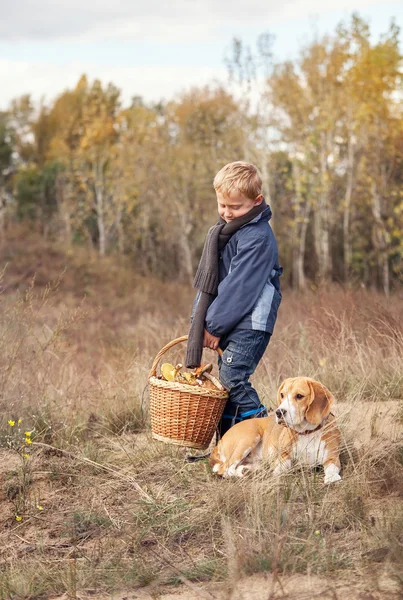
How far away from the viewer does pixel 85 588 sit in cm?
340

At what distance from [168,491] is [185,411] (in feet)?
1.74

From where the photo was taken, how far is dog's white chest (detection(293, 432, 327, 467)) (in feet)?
14.2

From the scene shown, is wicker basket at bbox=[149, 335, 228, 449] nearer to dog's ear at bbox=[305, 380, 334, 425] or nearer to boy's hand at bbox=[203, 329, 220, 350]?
boy's hand at bbox=[203, 329, 220, 350]

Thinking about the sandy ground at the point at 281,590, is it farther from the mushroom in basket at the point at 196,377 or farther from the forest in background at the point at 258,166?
the forest in background at the point at 258,166

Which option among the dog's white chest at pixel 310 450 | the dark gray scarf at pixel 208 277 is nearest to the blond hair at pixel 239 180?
the dark gray scarf at pixel 208 277

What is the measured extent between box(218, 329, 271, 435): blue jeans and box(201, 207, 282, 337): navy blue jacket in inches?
2.7

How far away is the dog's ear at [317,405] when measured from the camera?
13.9 ft

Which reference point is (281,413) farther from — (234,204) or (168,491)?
(234,204)

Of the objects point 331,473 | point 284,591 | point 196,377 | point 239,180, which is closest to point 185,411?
point 196,377

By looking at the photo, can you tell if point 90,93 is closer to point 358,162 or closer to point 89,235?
point 89,235

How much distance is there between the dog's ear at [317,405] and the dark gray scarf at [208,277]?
0.79m

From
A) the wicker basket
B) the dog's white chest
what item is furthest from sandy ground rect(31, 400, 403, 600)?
the wicker basket

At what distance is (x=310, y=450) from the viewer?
434 centimetres

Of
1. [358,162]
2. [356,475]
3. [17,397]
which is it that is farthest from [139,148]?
[356,475]
